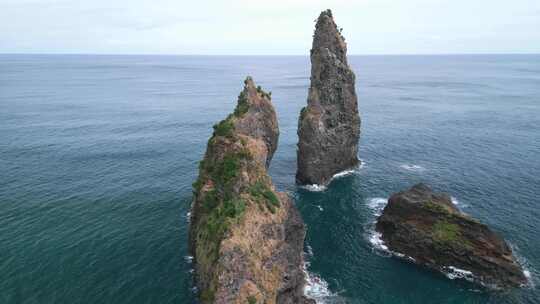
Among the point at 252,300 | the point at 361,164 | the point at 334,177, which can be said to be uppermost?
the point at 252,300

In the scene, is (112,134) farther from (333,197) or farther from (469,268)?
(469,268)

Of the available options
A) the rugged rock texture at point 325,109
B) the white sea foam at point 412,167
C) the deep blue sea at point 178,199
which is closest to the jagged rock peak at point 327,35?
the rugged rock texture at point 325,109

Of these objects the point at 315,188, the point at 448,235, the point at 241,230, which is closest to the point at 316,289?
the point at 241,230

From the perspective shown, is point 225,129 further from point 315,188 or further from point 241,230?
point 315,188

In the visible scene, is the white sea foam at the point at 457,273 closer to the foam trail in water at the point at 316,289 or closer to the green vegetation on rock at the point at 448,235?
the green vegetation on rock at the point at 448,235

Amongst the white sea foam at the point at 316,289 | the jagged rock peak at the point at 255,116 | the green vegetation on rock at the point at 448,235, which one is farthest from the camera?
the jagged rock peak at the point at 255,116
